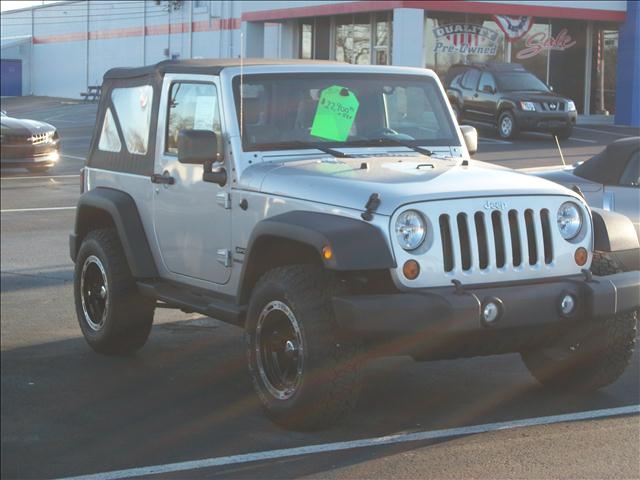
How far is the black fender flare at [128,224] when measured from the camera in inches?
261

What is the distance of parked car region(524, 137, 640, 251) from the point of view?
8328mm

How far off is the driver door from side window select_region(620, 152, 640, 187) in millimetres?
3669

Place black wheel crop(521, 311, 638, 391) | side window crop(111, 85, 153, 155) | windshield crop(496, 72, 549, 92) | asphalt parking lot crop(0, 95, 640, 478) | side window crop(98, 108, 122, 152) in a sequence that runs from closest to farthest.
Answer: asphalt parking lot crop(0, 95, 640, 478) < black wheel crop(521, 311, 638, 391) < side window crop(111, 85, 153, 155) < side window crop(98, 108, 122, 152) < windshield crop(496, 72, 549, 92)

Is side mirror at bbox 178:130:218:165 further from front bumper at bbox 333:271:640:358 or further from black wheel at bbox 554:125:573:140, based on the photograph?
black wheel at bbox 554:125:573:140

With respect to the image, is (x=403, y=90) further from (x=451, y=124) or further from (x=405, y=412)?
(x=405, y=412)

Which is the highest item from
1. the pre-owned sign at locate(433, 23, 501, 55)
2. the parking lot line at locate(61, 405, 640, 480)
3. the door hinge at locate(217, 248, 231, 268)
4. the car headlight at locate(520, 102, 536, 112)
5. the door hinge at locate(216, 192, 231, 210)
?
the pre-owned sign at locate(433, 23, 501, 55)

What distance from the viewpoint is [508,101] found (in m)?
25.8

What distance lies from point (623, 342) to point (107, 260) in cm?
301

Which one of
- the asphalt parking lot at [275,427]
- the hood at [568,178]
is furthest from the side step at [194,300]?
the hood at [568,178]

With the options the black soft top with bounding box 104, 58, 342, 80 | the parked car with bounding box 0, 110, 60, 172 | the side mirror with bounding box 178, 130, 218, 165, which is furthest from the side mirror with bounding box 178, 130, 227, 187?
the parked car with bounding box 0, 110, 60, 172

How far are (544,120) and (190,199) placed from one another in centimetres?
2079

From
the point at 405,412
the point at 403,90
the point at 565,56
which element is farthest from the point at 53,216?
the point at 565,56

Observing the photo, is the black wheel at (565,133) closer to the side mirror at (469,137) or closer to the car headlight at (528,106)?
the car headlight at (528,106)

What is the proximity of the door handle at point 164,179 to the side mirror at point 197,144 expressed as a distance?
0.57 meters
